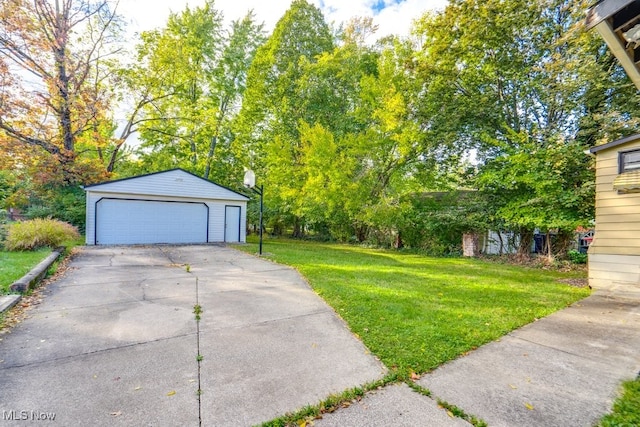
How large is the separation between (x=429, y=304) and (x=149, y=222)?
1149 cm

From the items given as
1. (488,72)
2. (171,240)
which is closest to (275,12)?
(488,72)

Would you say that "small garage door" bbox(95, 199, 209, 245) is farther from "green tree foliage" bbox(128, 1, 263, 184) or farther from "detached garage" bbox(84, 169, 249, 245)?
"green tree foliage" bbox(128, 1, 263, 184)

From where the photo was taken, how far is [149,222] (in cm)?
1168

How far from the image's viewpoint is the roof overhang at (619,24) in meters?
2.23

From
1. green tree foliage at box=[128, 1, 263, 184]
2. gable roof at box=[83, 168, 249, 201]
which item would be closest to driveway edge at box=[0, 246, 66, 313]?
gable roof at box=[83, 168, 249, 201]

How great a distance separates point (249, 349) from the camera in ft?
8.99

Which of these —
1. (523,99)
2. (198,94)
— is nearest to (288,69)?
(198,94)

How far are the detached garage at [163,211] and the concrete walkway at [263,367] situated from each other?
7.97m

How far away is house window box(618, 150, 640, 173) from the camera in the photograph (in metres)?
5.36

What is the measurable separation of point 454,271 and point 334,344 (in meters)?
5.70

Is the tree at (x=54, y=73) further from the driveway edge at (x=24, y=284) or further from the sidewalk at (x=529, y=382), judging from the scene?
the sidewalk at (x=529, y=382)

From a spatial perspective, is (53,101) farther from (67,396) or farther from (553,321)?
(553,321)

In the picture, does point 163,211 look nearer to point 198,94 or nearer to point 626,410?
point 198,94

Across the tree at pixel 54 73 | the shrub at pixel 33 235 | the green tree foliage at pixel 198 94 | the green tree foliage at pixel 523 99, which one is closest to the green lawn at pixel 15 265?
the shrub at pixel 33 235
